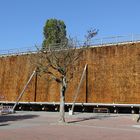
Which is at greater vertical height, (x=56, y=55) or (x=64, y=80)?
(x=56, y=55)

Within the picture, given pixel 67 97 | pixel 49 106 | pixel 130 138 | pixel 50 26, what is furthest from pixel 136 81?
pixel 50 26

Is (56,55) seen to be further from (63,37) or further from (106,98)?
(106,98)

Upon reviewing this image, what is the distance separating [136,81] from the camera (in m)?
40.8

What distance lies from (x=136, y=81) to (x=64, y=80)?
15844 mm

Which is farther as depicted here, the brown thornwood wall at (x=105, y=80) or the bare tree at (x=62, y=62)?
the brown thornwood wall at (x=105, y=80)

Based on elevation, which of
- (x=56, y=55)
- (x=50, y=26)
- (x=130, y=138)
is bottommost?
(x=130, y=138)

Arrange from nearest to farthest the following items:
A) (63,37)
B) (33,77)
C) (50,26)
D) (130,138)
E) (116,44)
→ 1. (130,138)
2. (63,37)
3. (116,44)
4. (33,77)
5. (50,26)

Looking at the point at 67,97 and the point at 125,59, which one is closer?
the point at 125,59

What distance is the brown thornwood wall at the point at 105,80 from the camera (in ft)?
135

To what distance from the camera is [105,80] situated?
4300cm

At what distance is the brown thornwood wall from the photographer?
41250mm

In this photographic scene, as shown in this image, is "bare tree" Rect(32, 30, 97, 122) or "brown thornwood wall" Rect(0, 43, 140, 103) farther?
"brown thornwood wall" Rect(0, 43, 140, 103)

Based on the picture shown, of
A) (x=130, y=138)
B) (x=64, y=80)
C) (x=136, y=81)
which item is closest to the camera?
(x=130, y=138)

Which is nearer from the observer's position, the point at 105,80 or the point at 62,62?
the point at 62,62
